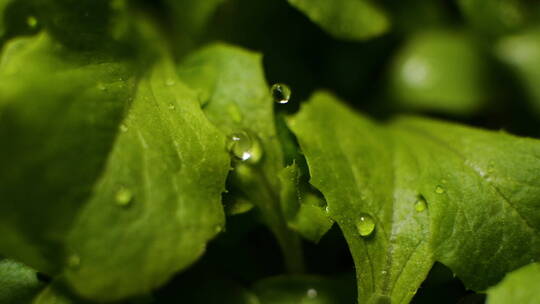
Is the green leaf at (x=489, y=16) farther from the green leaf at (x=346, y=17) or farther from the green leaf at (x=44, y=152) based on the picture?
the green leaf at (x=44, y=152)

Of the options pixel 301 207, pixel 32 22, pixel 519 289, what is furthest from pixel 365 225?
pixel 32 22

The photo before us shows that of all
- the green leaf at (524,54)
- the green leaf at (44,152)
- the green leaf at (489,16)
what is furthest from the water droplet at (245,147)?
the green leaf at (524,54)

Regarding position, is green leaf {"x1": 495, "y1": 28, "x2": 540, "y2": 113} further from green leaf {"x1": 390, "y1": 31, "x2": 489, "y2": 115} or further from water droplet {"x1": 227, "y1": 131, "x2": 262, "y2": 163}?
water droplet {"x1": 227, "y1": 131, "x2": 262, "y2": 163}

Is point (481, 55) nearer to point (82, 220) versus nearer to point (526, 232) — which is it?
point (526, 232)

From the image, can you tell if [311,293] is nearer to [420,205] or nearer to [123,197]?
[420,205]

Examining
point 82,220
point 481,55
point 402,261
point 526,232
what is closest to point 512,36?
point 481,55
